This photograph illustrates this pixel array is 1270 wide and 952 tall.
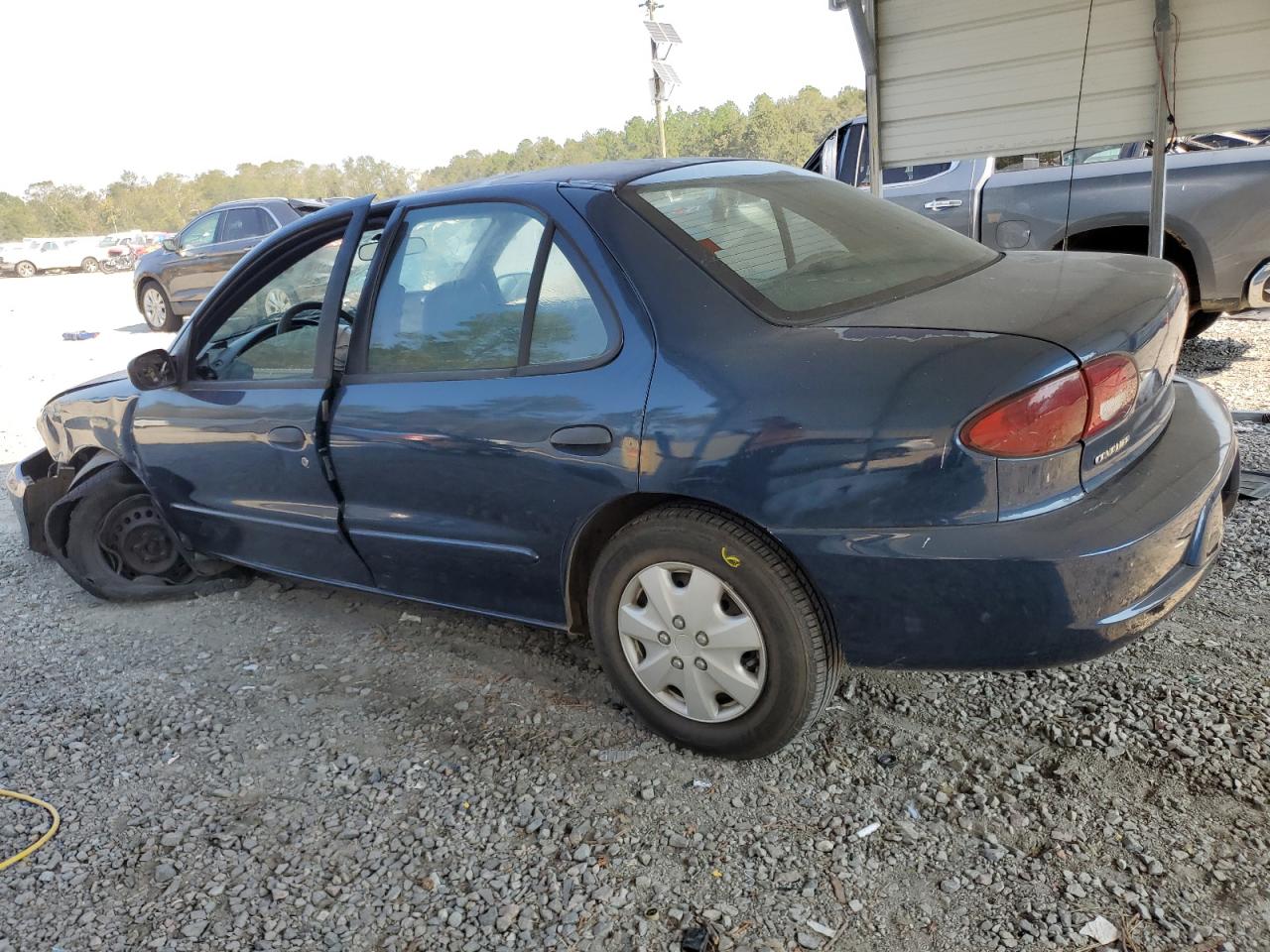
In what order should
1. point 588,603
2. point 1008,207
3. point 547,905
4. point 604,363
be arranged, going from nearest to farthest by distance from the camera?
point 547,905 → point 604,363 → point 588,603 → point 1008,207

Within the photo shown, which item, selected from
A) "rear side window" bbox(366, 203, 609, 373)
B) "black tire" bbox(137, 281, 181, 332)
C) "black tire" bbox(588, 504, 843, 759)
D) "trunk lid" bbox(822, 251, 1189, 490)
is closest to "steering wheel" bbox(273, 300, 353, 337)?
"rear side window" bbox(366, 203, 609, 373)

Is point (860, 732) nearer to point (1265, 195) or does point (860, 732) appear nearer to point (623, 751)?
point (623, 751)

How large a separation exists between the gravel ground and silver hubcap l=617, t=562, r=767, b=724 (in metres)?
0.21

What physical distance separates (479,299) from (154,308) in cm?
1305

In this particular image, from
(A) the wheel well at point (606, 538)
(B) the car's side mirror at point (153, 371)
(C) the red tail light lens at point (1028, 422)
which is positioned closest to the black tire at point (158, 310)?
(B) the car's side mirror at point (153, 371)

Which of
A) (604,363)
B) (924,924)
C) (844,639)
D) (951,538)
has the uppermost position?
(604,363)

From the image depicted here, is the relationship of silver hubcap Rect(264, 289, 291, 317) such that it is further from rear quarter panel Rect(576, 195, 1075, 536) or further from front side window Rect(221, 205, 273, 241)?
front side window Rect(221, 205, 273, 241)

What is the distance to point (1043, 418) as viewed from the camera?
2088 mm

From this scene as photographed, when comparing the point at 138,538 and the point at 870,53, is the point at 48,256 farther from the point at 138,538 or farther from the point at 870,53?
the point at 870,53

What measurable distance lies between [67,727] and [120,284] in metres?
25.9

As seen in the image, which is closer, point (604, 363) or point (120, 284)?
point (604, 363)

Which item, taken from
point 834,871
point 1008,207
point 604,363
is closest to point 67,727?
point 604,363

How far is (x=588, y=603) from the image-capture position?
2.73 meters

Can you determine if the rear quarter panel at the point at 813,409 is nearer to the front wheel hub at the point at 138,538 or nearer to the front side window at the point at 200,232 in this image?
the front wheel hub at the point at 138,538
